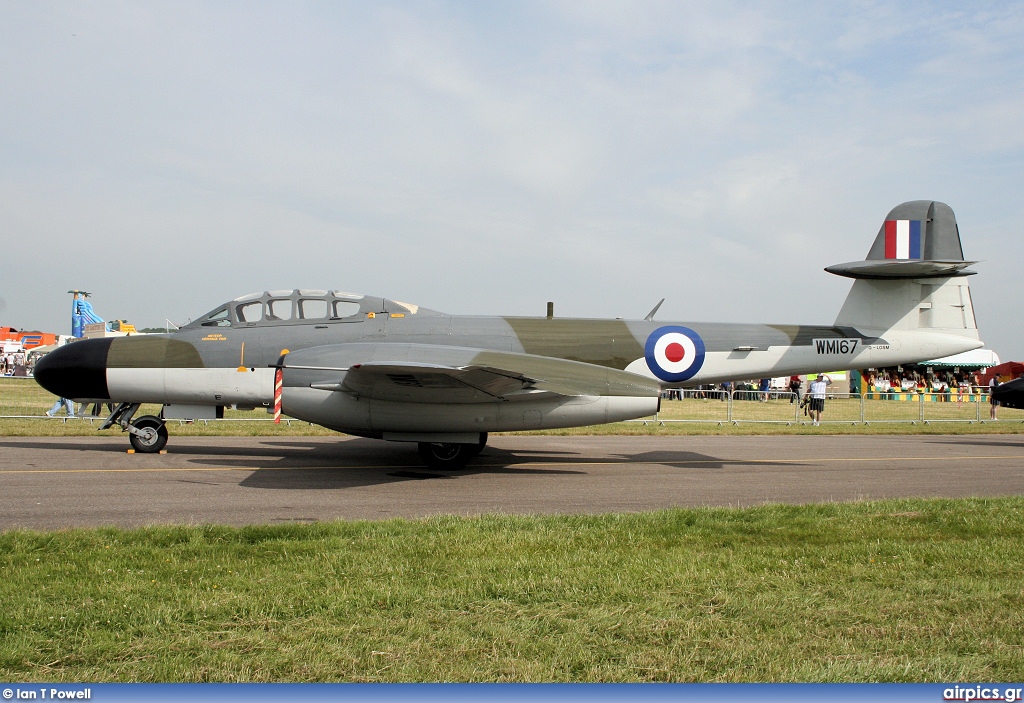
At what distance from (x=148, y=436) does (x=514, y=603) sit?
10708 millimetres

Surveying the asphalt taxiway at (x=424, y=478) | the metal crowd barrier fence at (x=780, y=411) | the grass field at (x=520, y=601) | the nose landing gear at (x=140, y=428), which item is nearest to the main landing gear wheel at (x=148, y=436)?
the nose landing gear at (x=140, y=428)

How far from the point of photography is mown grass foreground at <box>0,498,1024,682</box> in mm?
3492

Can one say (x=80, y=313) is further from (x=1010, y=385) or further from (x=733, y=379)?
(x=1010, y=385)

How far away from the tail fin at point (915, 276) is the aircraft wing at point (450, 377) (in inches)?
175

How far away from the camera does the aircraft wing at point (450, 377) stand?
1048cm

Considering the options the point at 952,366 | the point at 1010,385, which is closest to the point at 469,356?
the point at 1010,385

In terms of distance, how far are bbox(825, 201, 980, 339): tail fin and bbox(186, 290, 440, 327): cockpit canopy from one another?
25.9 ft

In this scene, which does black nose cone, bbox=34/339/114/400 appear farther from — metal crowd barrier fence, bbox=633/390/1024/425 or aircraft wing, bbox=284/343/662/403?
metal crowd barrier fence, bbox=633/390/1024/425

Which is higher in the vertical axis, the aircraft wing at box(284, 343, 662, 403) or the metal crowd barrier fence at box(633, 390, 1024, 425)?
the aircraft wing at box(284, 343, 662, 403)

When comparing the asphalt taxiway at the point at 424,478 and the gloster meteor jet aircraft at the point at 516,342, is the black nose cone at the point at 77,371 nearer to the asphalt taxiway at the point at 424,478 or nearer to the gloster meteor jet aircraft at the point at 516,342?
the gloster meteor jet aircraft at the point at 516,342

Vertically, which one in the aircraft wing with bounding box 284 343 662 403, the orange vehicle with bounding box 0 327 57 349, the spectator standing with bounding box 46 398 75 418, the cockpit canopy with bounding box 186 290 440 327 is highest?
the orange vehicle with bounding box 0 327 57 349

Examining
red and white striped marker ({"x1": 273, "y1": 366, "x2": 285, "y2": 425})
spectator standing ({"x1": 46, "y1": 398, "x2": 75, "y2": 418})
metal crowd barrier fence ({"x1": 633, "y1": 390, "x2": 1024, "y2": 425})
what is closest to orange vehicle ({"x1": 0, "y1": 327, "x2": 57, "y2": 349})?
spectator standing ({"x1": 46, "y1": 398, "x2": 75, "y2": 418})

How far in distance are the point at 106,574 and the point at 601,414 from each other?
7.39m

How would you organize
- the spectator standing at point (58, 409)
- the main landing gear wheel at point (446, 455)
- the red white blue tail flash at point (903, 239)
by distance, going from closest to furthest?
1. the main landing gear wheel at point (446, 455)
2. the red white blue tail flash at point (903, 239)
3. the spectator standing at point (58, 409)
